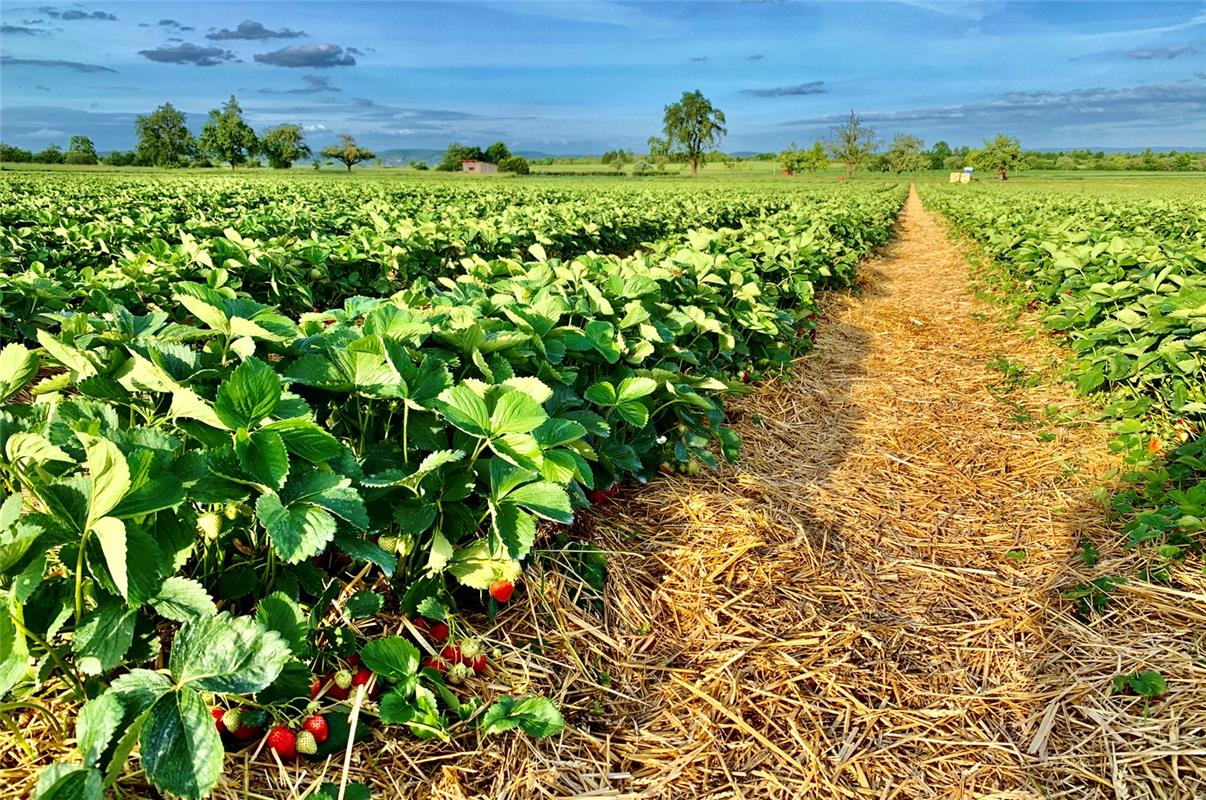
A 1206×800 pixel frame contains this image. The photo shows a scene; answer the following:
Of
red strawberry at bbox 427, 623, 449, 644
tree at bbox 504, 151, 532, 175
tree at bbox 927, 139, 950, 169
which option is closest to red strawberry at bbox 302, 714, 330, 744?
red strawberry at bbox 427, 623, 449, 644

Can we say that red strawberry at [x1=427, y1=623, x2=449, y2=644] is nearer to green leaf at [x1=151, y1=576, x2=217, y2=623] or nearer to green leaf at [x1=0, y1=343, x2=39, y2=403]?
green leaf at [x1=151, y1=576, x2=217, y2=623]

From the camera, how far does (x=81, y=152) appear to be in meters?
84.3

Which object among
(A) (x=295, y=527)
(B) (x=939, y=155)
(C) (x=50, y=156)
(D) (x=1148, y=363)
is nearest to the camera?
(A) (x=295, y=527)

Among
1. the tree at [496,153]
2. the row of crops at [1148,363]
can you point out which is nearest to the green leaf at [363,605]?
the row of crops at [1148,363]

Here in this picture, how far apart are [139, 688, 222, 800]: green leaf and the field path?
3.25 feet

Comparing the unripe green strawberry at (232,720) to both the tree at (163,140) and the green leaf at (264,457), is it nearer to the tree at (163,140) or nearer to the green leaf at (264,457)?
the green leaf at (264,457)

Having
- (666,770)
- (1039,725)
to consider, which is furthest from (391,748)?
(1039,725)

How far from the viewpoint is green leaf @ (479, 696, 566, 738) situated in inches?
63.4

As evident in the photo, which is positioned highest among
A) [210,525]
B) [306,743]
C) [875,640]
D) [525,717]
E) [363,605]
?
[210,525]

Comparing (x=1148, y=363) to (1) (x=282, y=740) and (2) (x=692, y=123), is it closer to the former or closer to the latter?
(1) (x=282, y=740)

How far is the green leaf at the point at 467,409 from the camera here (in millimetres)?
1657

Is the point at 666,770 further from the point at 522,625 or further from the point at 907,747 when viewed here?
the point at 907,747

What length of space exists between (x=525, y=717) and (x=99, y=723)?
85cm

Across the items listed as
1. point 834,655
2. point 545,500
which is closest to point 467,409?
point 545,500
